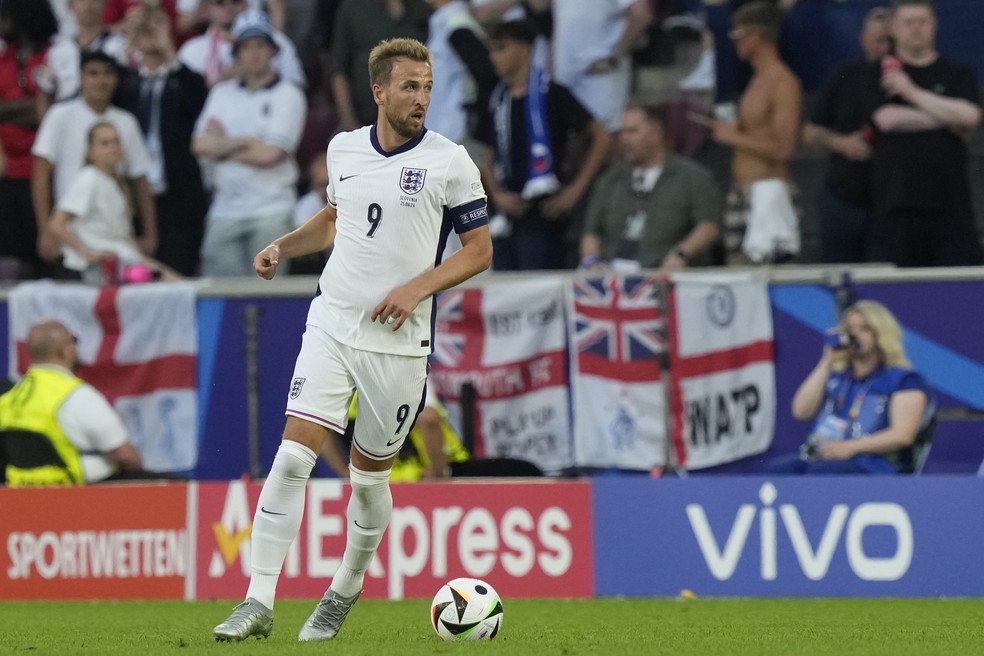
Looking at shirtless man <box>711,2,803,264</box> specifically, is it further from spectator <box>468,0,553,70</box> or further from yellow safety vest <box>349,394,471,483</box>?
yellow safety vest <box>349,394,471,483</box>

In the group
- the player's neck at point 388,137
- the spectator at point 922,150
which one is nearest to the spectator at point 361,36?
the spectator at point 922,150

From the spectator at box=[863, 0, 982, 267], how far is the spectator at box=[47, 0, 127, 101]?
18.6 ft

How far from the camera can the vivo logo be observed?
968 cm

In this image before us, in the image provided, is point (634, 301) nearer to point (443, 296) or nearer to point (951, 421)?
point (443, 296)

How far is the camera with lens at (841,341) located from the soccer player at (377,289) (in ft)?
14.4

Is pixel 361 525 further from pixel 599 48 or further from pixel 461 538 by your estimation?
pixel 599 48

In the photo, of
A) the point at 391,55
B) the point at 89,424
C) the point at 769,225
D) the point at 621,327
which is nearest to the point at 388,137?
the point at 391,55

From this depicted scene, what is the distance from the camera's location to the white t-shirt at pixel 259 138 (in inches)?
488

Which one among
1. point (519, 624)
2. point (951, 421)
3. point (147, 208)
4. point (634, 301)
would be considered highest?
point (147, 208)

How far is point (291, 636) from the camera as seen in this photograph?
699 centimetres

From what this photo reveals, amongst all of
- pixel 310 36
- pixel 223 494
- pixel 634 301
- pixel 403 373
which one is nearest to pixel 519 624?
pixel 403 373

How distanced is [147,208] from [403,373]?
6506 mm

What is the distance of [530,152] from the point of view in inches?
468

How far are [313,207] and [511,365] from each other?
6.45 feet
